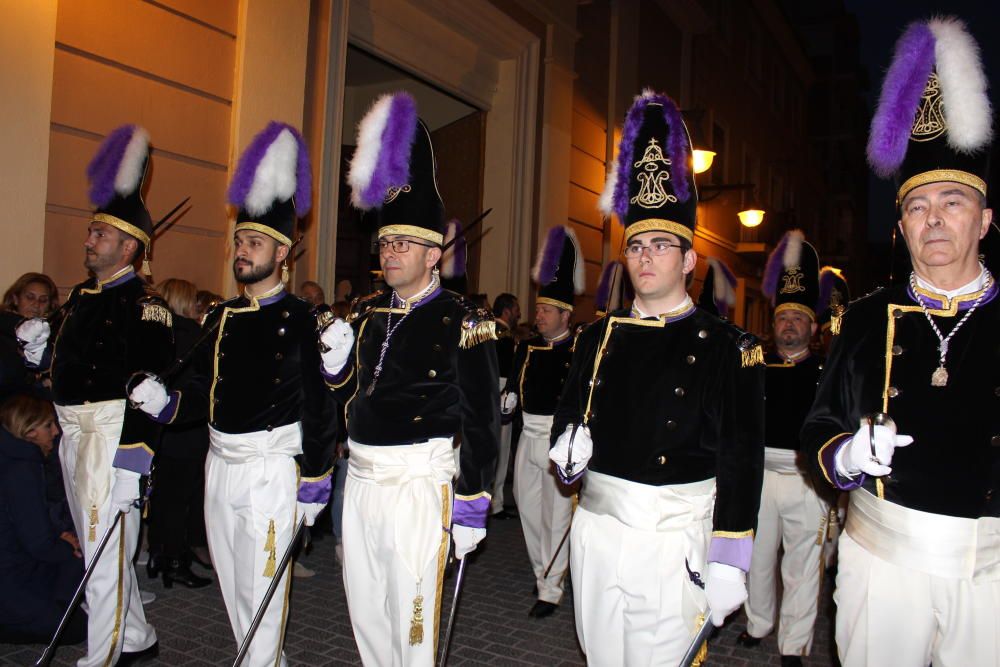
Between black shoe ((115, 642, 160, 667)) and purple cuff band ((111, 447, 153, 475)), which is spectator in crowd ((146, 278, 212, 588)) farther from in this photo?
purple cuff band ((111, 447, 153, 475))

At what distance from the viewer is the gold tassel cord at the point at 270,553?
3.99 metres

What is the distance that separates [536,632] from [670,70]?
14.2m

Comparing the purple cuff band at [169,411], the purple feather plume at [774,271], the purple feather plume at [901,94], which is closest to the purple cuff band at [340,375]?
the purple cuff band at [169,411]

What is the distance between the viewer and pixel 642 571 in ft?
9.94

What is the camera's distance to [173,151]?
711cm

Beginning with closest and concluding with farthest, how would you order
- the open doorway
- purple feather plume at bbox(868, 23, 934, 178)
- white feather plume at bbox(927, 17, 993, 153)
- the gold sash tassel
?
1. white feather plume at bbox(927, 17, 993, 153)
2. purple feather plume at bbox(868, 23, 934, 178)
3. the gold sash tassel
4. the open doorway

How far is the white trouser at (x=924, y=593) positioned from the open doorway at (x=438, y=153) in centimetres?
950

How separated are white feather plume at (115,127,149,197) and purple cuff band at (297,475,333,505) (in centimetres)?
216

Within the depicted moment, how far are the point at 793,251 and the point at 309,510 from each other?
4192mm

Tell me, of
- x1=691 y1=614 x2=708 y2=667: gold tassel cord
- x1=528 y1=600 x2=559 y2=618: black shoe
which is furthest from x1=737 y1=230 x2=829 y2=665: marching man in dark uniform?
x1=691 y1=614 x2=708 y2=667: gold tassel cord

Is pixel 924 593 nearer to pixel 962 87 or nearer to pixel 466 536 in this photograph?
pixel 962 87

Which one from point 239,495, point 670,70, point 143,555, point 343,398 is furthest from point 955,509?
point 670,70

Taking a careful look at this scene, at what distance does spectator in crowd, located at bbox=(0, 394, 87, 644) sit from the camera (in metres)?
4.72

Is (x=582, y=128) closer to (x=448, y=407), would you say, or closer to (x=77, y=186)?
(x=77, y=186)
